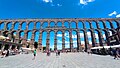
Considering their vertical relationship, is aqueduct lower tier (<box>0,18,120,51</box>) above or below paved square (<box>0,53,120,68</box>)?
above

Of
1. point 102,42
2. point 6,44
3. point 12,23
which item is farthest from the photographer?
point 12,23

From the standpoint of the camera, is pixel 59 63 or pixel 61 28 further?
pixel 61 28

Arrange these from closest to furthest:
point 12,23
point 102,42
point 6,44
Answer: point 6,44 < point 102,42 < point 12,23

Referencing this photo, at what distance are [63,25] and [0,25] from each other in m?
27.4

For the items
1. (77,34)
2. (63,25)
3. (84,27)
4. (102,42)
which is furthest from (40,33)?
(102,42)

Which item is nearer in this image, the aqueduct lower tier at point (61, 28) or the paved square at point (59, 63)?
the paved square at point (59, 63)

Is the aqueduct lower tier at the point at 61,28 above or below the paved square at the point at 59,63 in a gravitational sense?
above

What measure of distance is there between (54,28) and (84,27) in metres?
12.9

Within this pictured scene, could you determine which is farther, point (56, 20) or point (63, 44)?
point (56, 20)

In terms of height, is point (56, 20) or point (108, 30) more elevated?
point (56, 20)

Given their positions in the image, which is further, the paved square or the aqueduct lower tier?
the aqueduct lower tier

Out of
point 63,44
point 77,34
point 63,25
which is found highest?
point 63,25

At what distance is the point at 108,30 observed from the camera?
5441 centimetres

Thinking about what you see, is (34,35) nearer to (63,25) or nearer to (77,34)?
(63,25)
